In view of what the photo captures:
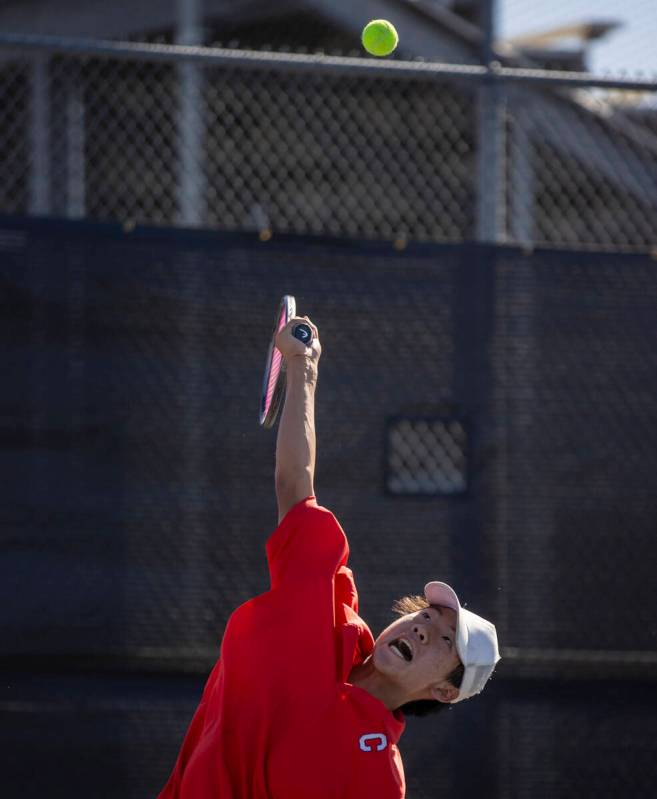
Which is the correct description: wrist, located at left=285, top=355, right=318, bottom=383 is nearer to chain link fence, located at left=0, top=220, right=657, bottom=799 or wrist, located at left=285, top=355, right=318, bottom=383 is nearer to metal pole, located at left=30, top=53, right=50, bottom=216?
chain link fence, located at left=0, top=220, right=657, bottom=799

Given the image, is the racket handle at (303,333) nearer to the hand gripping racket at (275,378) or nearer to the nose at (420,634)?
the hand gripping racket at (275,378)

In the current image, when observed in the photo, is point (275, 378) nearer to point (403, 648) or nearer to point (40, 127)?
point (403, 648)

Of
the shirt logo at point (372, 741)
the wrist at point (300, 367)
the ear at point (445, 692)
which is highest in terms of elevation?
the wrist at point (300, 367)

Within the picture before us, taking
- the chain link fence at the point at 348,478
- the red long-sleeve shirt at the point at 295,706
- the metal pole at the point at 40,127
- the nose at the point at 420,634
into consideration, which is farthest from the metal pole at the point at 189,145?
the nose at the point at 420,634

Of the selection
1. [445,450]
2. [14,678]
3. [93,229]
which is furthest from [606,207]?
[14,678]

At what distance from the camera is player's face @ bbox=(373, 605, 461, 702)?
290 cm

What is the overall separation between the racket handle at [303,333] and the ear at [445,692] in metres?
0.90

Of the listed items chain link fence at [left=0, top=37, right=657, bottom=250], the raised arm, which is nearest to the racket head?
the raised arm

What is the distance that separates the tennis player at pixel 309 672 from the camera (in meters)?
→ 2.71

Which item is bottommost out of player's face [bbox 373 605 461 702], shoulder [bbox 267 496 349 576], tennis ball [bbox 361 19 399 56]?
player's face [bbox 373 605 461 702]

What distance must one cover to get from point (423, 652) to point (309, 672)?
1.00 ft

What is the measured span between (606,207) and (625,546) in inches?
205

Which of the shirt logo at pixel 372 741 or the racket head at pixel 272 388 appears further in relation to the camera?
the racket head at pixel 272 388

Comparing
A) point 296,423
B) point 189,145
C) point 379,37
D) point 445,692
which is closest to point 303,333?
point 296,423
